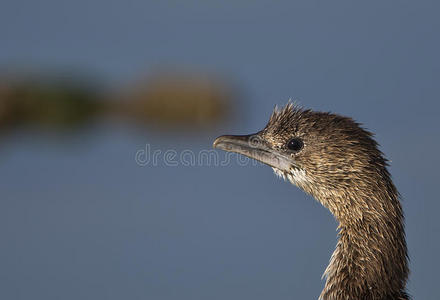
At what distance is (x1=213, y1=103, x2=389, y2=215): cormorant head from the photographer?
691 cm

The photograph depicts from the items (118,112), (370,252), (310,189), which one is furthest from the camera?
(118,112)

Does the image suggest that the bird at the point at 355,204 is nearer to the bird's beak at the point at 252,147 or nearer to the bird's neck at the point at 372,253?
the bird's neck at the point at 372,253

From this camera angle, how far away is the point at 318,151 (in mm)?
7254

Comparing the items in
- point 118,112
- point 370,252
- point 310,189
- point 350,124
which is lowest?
point 370,252

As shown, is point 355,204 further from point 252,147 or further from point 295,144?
point 252,147

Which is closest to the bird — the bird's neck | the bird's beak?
the bird's neck

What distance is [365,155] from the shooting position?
6895mm

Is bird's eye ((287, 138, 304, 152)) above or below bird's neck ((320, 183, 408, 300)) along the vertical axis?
above

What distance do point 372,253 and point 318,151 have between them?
1016 mm

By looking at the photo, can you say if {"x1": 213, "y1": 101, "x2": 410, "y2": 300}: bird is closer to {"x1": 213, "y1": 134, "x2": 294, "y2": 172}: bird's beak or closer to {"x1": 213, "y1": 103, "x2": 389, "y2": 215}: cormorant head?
{"x1": 213, "y1": 103, "x2": 389, "y2": 215}: cormorant head

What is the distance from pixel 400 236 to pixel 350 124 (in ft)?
3.38

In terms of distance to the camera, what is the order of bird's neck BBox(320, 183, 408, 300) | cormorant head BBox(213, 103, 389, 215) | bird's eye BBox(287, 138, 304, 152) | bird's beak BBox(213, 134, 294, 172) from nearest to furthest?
bird's neck BBox(320, 183, 408, 300)
cormorant head BBox(213, 103, 389, 215)
bird's eye BBox(287, 138, 304, 152)
bird's beak BBox(213, 134, 294, 172)

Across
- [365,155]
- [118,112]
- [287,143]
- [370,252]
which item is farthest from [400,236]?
[118,112]

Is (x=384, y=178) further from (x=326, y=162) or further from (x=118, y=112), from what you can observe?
(x=118, y=112)
